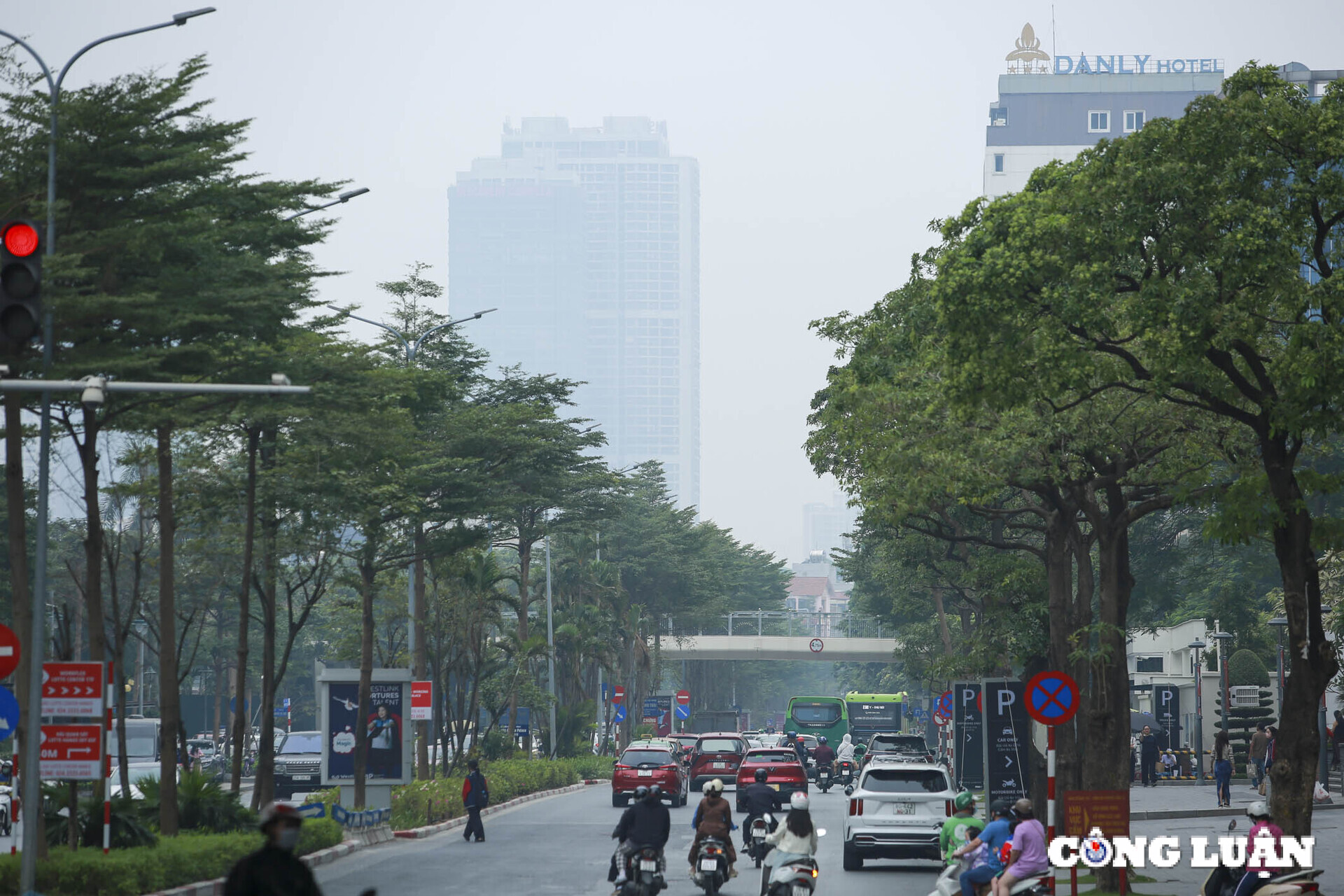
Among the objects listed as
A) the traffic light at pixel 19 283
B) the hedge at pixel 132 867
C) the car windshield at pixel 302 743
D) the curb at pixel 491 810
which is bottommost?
the curb at pixel 491 810

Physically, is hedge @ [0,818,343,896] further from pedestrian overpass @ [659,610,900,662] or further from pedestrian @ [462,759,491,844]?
pedestrian overpass @ [659,610,900,662]

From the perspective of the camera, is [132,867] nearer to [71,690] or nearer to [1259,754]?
[71,690]

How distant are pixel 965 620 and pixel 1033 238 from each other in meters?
39.1

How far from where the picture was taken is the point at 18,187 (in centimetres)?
1964

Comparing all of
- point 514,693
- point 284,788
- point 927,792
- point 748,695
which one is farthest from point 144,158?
point 748,695

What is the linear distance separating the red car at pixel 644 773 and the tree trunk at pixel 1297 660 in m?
22.0

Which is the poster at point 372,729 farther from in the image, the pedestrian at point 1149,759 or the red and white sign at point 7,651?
the pedestrian at point 1149,759

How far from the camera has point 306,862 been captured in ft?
55.5

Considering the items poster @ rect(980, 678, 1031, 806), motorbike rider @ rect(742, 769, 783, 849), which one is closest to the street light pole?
poster @ rect(980, 678, 1031, 806)

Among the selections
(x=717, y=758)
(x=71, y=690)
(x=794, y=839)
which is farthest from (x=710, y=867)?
(x=717, y=758)

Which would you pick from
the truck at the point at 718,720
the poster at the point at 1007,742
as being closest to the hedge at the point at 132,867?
the poster at the point at 1007,742

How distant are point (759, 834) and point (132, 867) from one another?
26.8 feet

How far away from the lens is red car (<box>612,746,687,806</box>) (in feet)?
127

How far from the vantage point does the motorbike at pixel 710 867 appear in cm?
1923
